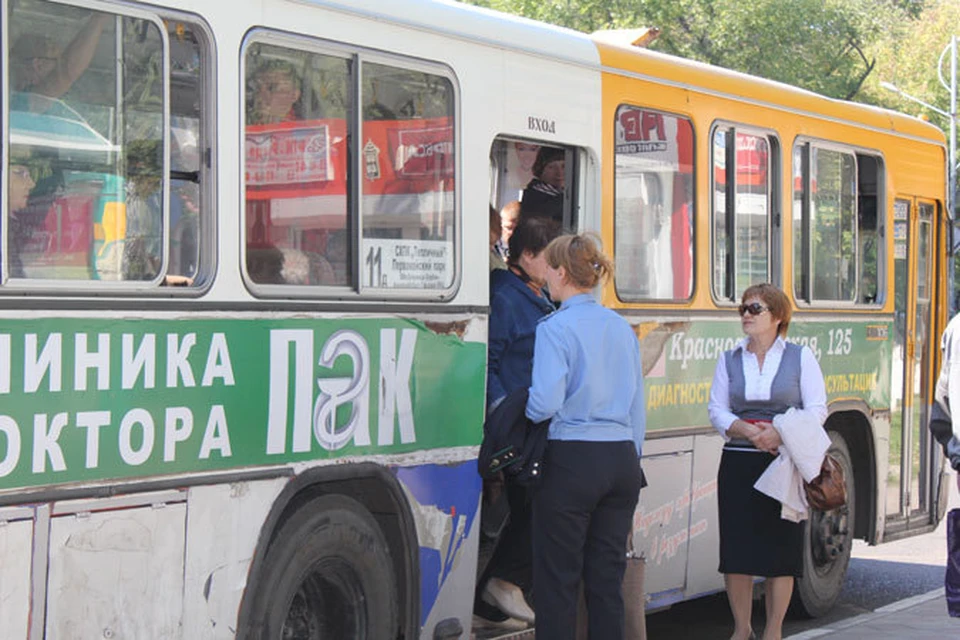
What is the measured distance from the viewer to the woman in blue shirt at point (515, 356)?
6.93 m

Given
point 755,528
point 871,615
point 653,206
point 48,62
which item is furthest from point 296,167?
point 871,615

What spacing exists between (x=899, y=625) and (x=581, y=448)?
3.62 metres

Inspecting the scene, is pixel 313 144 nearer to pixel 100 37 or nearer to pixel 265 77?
pixel 265 77

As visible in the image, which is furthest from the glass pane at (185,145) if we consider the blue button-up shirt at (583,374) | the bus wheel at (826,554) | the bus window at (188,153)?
the bus wheel at (826,554)

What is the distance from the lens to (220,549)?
5480 millimetres

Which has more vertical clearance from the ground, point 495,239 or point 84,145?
point 84,145

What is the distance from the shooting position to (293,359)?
574cm

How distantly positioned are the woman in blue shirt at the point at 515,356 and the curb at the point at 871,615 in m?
2.14

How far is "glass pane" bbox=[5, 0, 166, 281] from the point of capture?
485cm

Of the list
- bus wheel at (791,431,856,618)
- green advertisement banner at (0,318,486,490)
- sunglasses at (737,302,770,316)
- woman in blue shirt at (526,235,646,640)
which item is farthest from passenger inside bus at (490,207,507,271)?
bus wheel at (791,431,856,618)

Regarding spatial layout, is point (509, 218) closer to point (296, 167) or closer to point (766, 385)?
point (766, 385)

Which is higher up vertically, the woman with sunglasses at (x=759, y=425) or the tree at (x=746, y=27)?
the tree at (x=746, y=27)

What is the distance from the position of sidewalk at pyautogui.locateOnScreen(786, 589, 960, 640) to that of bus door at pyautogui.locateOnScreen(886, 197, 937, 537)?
3.19 feet

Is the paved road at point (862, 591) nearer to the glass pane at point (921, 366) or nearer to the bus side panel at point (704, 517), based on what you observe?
the glass pane at point (921, 366)
